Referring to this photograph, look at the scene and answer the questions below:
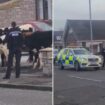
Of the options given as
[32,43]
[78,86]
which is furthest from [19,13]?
[78,86]

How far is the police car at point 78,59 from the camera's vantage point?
3252 mm

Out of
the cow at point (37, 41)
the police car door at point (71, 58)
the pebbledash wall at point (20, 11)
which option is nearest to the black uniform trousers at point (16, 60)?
the cow at point (37, 41)

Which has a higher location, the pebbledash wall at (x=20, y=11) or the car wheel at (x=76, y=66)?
the pebbledash wall at (x=20, y=11)

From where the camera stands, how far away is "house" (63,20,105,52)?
3102 mm

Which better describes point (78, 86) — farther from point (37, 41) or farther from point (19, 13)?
point (37, 41)

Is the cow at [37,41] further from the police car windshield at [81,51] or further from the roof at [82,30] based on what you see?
the roof at [82,30]

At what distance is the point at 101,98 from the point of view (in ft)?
11.9

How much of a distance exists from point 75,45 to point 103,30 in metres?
0.28

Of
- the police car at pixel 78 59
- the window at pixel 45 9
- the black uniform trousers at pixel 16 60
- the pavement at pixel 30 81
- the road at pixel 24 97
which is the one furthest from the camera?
the pavement at pixel 30 81

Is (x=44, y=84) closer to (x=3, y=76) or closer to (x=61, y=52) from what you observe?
(x=3, y=76)

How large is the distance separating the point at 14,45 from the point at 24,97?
0.89 meters

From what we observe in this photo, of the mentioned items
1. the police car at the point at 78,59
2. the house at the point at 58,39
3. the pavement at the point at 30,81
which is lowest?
the pavement at the point at 30,81

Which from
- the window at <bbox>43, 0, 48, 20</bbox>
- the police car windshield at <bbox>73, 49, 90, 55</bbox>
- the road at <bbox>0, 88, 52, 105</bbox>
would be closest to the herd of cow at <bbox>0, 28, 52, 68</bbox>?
the window at <bbox>43, 0, 48, 20</bbox>

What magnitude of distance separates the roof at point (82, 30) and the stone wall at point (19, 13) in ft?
9.09
